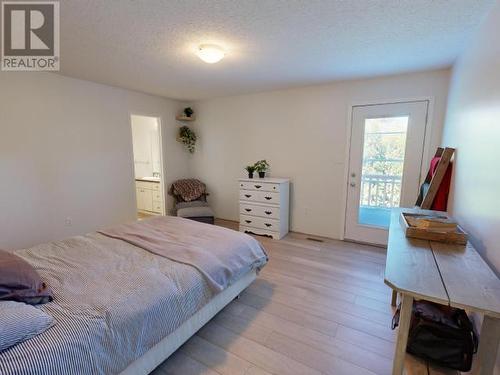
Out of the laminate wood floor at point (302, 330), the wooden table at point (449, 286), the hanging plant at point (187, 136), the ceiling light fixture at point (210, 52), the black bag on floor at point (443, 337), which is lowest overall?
the laminate wood floor at point (302, 330)

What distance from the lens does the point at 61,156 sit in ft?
10.9

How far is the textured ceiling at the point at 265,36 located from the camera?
1700 millimetres

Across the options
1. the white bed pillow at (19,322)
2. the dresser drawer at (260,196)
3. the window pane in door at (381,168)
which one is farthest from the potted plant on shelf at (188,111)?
the white bed pillow at (19,322)

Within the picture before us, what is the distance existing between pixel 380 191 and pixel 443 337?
2187 millimetres

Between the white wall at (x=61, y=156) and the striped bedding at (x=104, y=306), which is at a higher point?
the white wall at (x=61, y=156)

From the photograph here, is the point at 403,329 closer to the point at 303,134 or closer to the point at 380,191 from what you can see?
the point at 380,191

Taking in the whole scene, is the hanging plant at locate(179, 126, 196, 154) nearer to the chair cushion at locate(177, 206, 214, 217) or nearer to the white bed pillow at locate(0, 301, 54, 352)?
the chair cushion at locate(177, 206, 214, 217)

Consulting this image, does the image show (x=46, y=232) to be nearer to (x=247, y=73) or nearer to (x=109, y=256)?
(x=109, y=256)

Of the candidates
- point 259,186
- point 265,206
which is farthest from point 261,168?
point 265,206

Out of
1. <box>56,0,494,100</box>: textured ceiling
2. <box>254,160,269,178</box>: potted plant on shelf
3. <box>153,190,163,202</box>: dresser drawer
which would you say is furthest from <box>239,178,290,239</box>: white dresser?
<box>153,190,163,202</box>: dresser drawer

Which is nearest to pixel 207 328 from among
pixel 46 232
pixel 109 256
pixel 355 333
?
pixel 109 256

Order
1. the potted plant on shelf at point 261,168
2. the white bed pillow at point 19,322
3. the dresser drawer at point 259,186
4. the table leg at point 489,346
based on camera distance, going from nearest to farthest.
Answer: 1. the white bed pillow at point 19,322
2. the table leg at point 489,346
3. the dresser drawer at point 259,186
4. the potted plant on shelf at point 261,168

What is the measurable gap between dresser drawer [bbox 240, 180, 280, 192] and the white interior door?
111 centimetres

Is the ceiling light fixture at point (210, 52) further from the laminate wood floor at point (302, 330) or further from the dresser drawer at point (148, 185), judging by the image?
the dresser drawer at point (148, 185)
